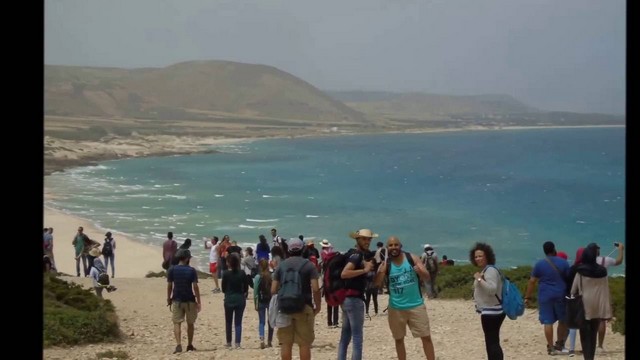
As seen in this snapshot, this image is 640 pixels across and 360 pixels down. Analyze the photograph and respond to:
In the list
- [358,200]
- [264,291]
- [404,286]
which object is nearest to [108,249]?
[264,291]

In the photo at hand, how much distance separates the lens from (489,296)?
836cm

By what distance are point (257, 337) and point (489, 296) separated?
549 centimetres

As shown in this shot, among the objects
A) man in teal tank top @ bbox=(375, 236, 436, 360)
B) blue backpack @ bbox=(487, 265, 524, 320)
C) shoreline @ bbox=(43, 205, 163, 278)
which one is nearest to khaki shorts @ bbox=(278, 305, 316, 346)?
man in teal tank top @ bbox=(375, 236, 436, 360)

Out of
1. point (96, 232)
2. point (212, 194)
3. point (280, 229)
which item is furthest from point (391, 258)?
point (212, 194)

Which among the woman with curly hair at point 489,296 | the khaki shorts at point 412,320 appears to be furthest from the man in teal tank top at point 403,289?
the woman with curly hair at point 489,296

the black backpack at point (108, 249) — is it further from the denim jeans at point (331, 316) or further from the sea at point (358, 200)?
the sea at point (358, 200)

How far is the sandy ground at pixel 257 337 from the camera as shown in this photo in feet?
36.6

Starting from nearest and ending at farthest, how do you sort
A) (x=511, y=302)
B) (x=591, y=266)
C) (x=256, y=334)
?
(x=511, y=302), (x=591, y=266), (x=256, y=334)

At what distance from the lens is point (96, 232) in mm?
48250

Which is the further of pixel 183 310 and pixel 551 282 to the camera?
pixel 183 310

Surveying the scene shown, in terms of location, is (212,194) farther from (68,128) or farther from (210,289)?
(68,128)

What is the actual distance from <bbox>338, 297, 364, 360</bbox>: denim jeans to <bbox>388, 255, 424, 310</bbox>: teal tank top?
36 cm

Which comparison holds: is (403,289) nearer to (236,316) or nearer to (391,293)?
(391,293)
